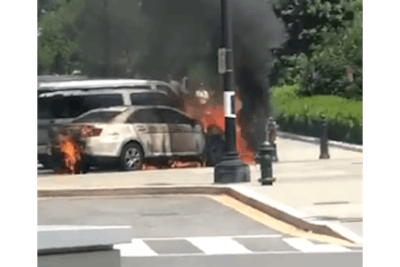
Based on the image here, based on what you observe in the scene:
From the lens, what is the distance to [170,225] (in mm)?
17172

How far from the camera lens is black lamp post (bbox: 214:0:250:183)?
876 inches

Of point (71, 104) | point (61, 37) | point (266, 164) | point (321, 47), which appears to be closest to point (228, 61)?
point (266, 164)

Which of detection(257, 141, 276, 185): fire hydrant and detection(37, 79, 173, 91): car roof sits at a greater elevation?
detection(37, 79, 173, 91): car roof

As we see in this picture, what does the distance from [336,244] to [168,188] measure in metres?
7.83

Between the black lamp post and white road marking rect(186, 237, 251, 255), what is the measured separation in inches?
268

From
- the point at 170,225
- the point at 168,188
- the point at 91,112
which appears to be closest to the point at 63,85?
the point at 91,112

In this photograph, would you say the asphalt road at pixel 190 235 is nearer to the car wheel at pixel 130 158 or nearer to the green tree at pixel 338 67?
the car wheel at pixel 130 158

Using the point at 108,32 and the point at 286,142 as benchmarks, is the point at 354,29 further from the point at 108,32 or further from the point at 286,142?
the point at 108,32

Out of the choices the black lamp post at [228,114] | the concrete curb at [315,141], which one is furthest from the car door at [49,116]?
the concrete curb at [315,141]

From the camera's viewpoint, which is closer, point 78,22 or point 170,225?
point 170,225

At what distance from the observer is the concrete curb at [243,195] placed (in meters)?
15.5

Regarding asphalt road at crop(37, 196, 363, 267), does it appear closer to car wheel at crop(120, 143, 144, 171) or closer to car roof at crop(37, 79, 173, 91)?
car wheel at crop(120, 143, 144, 171)

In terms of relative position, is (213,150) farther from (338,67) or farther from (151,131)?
(338,67)

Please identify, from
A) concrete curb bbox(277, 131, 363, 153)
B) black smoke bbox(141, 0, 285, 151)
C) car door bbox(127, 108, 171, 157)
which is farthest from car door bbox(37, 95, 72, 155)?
concrete curb bbox(277, 131, 363, 153)
